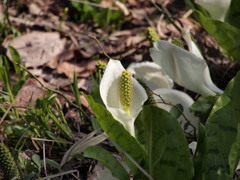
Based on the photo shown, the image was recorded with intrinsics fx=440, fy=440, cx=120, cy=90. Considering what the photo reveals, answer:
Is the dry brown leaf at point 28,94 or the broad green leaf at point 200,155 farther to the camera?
the dry brown leaf at point 28,94

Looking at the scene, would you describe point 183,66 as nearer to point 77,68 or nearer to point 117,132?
point 117,132

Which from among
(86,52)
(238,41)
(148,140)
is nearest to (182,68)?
(238,41)

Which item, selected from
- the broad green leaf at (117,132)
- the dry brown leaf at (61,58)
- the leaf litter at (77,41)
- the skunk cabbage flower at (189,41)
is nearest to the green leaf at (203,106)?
the skunk cabbage flower at (189,41)

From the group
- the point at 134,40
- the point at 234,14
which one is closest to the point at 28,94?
the point at 134,40

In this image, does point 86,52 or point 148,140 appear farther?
point 86,52

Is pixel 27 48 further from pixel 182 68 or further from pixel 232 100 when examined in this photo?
pixel 232 100

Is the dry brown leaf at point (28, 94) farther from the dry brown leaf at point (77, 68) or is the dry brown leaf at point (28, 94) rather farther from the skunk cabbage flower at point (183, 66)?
the skunk cabbage flower at point (183, 66)

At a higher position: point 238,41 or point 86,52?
point 238,41
